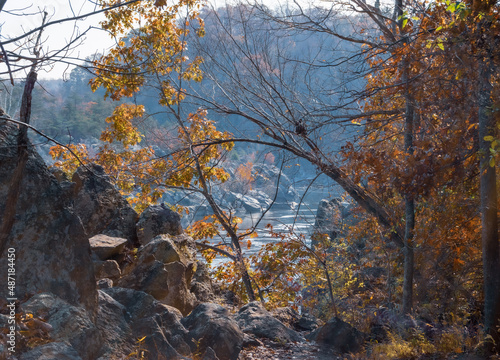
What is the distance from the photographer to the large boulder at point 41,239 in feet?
13.2

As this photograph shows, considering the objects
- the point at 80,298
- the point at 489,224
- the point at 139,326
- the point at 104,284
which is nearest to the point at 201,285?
the point at 104,284

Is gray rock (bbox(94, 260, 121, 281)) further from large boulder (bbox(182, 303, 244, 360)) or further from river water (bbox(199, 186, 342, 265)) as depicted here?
river water (bbox(199, 186, 342, 265))

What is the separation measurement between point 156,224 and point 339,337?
14.0 ft

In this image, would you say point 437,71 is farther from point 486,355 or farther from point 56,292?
point 56,292

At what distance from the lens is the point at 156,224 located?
8.84 m

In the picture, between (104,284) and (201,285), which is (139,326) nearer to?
(104,284)

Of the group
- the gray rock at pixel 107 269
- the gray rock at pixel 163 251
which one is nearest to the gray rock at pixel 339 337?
the gray rock at pixel 163 251

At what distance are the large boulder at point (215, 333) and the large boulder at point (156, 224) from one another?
3.43 metres

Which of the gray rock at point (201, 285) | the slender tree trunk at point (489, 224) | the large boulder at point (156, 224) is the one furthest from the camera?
the large boulder at point (156, 224)

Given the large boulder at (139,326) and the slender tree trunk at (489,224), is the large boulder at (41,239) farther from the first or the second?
the slender tree trunk at (489,224)

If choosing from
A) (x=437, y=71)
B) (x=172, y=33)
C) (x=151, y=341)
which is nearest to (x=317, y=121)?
(x=437, y=71)

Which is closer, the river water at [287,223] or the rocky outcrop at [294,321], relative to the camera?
the rocky outcrop at [294,321]

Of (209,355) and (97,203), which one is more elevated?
(97,203)

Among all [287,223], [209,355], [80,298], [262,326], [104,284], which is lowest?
[209,355]
